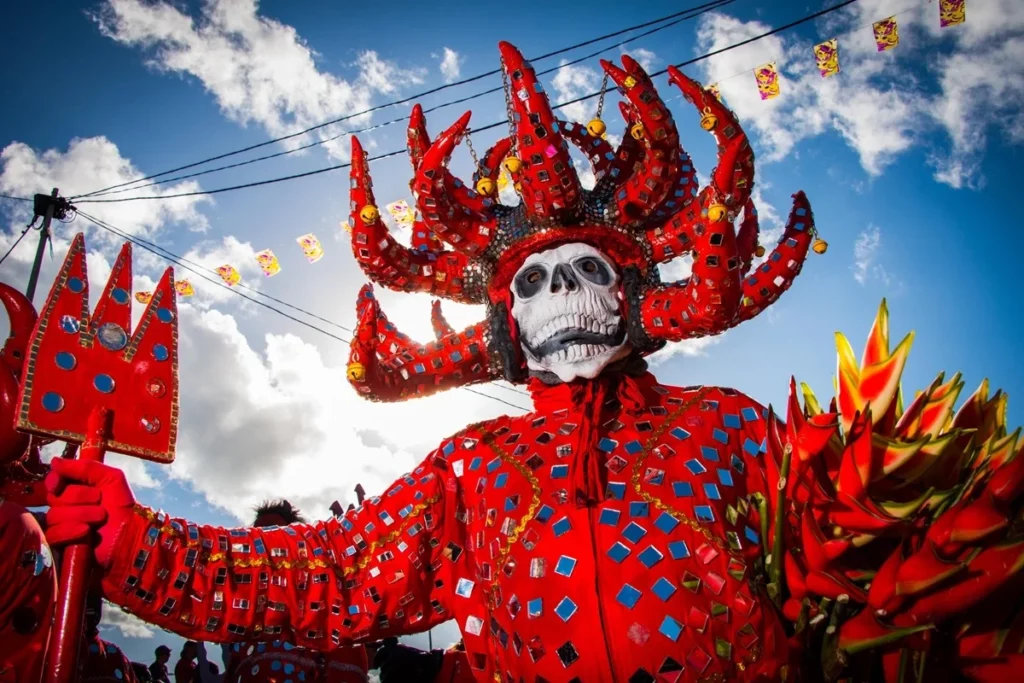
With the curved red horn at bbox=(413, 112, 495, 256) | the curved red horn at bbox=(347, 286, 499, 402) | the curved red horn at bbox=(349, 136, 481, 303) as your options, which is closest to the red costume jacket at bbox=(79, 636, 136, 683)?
the curved red horn at bbox=(347, 286, 499, 402)

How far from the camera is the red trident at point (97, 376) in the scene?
1.84 m

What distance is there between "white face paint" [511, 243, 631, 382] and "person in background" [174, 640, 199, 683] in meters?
6.17

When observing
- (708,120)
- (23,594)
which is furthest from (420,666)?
(708,120)

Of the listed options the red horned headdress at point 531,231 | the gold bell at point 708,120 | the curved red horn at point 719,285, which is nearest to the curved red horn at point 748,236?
the red horned headdress at point 531,231

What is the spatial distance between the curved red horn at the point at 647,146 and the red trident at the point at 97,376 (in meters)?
1.62

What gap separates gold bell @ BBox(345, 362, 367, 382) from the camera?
7.59 ft

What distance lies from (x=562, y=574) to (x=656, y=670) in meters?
0.32

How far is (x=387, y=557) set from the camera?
2.15m

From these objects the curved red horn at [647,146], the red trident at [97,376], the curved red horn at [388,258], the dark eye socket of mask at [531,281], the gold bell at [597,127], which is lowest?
the red trident at [97,376]

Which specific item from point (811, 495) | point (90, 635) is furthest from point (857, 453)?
point (90, 635)

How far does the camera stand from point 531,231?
261 centimetres

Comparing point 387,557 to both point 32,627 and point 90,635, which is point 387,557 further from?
point 90,635

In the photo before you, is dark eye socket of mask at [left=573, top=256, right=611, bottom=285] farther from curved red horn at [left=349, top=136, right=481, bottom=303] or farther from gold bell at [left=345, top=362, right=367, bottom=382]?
gold bell at [left=345, top=362, right=367, bottom=382]

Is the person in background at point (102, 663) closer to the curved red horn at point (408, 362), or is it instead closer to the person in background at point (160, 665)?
the curved red horn at point (408, 362)
